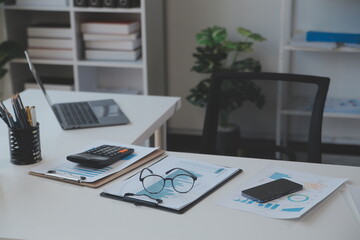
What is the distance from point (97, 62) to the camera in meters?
3.70

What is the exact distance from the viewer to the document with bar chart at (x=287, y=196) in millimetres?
1413

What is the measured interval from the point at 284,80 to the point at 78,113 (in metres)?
0.81

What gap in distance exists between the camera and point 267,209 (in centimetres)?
143

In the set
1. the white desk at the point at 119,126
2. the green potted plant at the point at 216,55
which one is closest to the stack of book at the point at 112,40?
the green potted plant at the point at 216,55

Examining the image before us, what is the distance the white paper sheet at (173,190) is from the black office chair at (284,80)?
42 centimetres

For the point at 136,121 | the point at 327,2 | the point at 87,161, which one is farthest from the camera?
the point at 327,2

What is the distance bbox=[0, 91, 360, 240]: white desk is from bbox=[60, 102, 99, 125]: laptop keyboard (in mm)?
538

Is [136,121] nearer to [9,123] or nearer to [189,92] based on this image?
[9,123]

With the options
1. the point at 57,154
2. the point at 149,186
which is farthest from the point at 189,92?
the point at 149,186

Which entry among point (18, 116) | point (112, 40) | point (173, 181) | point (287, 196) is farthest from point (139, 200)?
point (112, 40)

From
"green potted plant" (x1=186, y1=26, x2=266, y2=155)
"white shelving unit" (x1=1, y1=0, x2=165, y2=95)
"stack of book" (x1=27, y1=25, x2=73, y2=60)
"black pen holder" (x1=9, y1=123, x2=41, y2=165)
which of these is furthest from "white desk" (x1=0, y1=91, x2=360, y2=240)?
"stack of book" (x1=27, y1=25, x2=73, y2=60)

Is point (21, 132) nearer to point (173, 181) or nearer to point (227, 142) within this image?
point (173, 181)

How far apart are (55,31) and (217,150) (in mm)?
1992

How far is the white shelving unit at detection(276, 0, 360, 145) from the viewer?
11.7 feet
